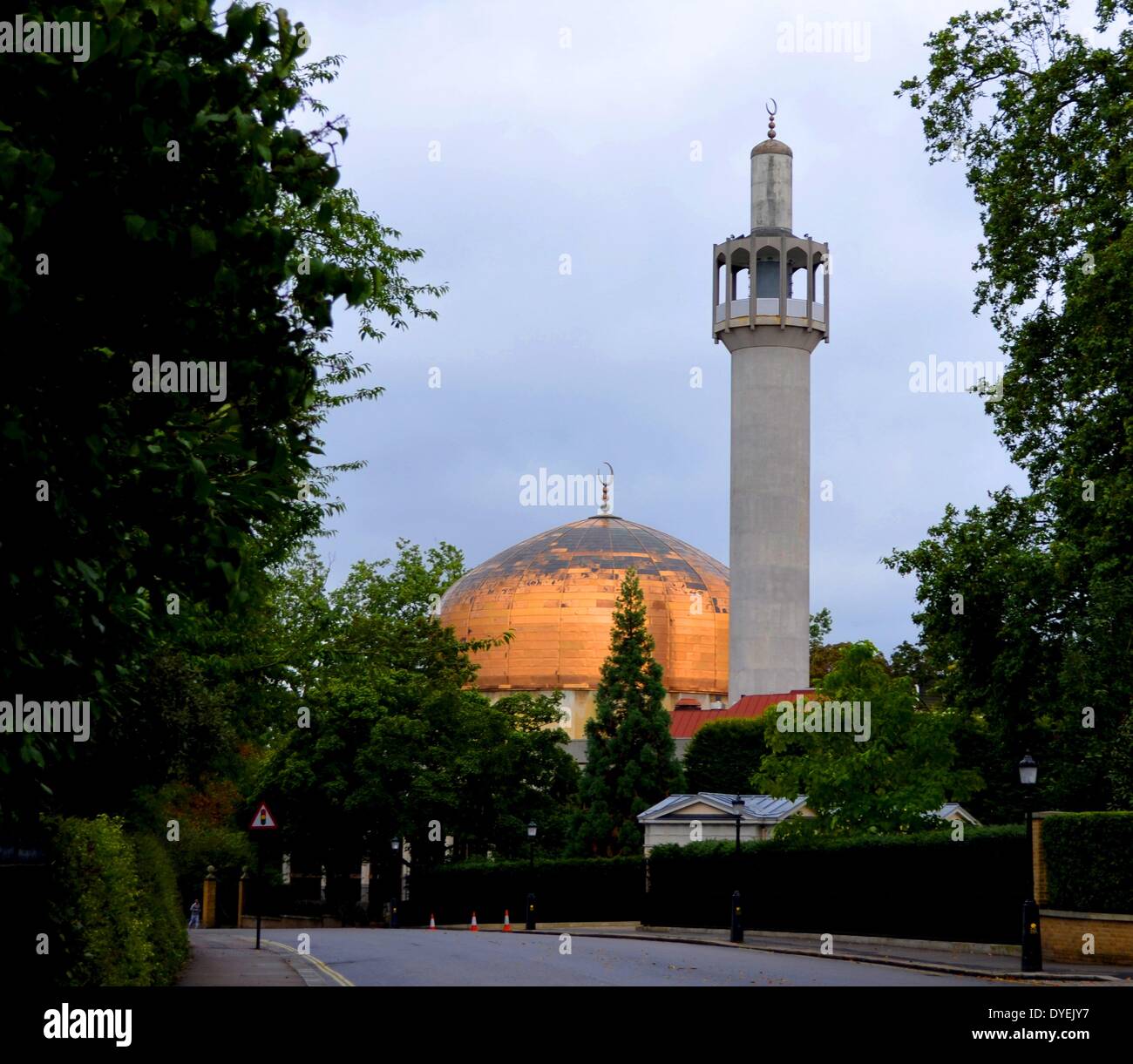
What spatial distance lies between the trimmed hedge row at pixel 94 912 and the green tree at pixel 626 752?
4787 centimetres

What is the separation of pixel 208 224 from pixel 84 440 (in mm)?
1340

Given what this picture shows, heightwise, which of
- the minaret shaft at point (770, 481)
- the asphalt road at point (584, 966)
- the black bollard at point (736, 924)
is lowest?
the black bollard at point (736, 924)

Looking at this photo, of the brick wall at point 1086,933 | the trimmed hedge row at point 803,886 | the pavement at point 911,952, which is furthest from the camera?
the trimmed hedge row at point 803,886

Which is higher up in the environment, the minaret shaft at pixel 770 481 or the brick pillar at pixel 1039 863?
the minaret shaft at pixel 770 481

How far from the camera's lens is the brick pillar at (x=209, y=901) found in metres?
60.3

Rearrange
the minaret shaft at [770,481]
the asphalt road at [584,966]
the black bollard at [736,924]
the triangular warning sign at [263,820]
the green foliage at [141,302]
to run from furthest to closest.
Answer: the minaret shaft at [770,481] < the black bollard at [736,924] < the triangular warning sign at [263,820] < the asphalt road at [584,966] < the green foliage at [141,302]

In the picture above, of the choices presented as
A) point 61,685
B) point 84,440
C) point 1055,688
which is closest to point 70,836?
point 61,685

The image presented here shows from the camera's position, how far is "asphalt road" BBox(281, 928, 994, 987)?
2052 cm

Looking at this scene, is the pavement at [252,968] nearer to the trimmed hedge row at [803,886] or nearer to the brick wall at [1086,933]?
the brick wall at [1086,933]

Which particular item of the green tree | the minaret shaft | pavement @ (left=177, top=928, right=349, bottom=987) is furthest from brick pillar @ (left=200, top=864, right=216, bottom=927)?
the minaret shaft

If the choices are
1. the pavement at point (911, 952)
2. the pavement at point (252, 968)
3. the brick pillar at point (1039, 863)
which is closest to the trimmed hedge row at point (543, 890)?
the pavement at point (911, 952)

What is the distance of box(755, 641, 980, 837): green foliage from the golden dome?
58098mm

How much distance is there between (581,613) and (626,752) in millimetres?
41123

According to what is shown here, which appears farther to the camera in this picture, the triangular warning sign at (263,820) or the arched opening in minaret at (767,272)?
the arched opening in minaret at (767,272)
